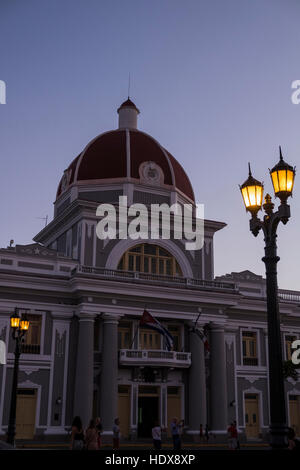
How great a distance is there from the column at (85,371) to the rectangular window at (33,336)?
2616mm

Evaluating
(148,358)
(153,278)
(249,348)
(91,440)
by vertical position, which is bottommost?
(91,440)

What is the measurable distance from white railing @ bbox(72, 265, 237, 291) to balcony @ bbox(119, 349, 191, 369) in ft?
15.0

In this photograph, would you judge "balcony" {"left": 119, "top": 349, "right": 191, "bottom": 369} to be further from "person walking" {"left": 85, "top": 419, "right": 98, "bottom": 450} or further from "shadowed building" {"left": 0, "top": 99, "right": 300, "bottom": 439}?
"person walking" {"left": 85, "top": 419, "right": 98, "bottom": 450}

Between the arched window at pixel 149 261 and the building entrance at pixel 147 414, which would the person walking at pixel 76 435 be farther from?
the arched window at pixel 149 261

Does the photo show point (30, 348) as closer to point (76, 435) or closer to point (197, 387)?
point (197, 387)

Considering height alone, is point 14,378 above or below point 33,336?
below

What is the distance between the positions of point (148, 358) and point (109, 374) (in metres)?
2.82

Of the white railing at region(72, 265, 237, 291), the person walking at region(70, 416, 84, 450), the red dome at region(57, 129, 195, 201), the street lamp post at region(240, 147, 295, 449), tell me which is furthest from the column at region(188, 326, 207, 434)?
the street lamp post at region(240, 147, 295, 449)

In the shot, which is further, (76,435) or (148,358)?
(148,358)

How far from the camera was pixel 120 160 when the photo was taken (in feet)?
141

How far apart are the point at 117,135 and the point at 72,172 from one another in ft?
15.2

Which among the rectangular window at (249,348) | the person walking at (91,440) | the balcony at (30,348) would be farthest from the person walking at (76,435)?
the rectangular window at (249,348)

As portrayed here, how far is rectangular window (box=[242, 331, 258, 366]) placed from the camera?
42.6 metres

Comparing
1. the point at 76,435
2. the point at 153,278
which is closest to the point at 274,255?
the point at 76,435
